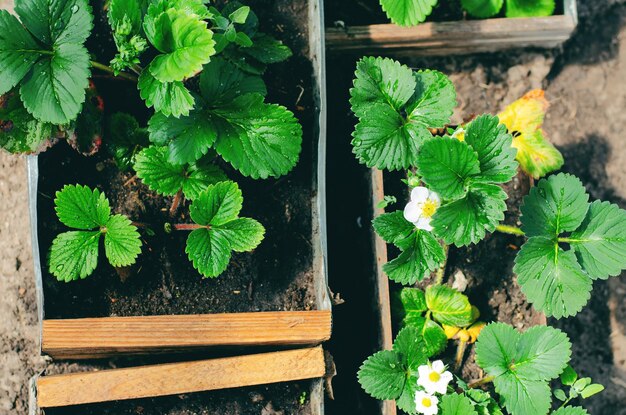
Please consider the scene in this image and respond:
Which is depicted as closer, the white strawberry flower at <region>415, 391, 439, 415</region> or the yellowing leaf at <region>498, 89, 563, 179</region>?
the white strawberry flower at <region>415, 391, 439, 415</region>

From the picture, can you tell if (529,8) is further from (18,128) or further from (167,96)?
(18,128)

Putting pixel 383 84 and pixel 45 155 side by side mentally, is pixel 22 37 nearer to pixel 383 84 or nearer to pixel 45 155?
pixel 45 155

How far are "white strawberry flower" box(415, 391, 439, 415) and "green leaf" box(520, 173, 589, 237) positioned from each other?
47cm

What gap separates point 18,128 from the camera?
1.71m

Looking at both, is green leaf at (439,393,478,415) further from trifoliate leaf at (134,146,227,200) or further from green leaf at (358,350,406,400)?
trifoliate leaf at (134,146,227,200)

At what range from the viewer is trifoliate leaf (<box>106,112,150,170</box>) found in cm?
181

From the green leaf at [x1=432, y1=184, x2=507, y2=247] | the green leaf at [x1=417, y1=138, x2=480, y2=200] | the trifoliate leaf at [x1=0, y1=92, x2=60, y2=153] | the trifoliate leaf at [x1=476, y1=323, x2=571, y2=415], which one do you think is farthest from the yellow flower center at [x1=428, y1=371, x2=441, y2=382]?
the trifoliate leaf at [x1=0, y1=92, x2=60, y2=153]

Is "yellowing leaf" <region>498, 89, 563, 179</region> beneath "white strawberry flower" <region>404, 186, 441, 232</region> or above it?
above

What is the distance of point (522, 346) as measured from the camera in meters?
1.83

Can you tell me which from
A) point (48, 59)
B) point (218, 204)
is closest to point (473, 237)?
point (218, 204)

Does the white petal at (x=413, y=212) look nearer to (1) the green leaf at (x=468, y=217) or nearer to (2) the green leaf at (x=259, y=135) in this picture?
(1) the green leaf at (x=468, y=217)

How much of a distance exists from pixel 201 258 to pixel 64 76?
0.51 meters

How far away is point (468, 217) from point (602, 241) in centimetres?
36

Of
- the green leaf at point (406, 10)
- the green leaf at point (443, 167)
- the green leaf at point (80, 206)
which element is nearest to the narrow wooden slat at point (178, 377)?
the green leaf at point (80, 206)
